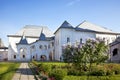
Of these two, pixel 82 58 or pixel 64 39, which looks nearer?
pixel 82 58

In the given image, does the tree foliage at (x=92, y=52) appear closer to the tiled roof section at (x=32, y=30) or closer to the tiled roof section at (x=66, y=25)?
the tiled roof section at (x=66, y=25)

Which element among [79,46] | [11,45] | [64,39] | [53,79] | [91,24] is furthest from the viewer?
[11,45]

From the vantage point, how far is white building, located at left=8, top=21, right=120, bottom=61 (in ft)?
→ 169

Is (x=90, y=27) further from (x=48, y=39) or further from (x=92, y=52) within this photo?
(x=92, y=52)

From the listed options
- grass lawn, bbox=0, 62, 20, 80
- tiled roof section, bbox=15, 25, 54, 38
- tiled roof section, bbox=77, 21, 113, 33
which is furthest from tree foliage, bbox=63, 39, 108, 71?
tiled roof section, bbox=15, 25, 54, 38

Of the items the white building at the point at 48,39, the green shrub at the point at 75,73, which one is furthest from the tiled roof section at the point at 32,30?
the green shrub at the point at 75,73

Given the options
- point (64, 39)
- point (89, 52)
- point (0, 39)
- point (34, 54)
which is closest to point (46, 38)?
point (34, 54)

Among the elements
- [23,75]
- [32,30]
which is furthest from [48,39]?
[23,75]

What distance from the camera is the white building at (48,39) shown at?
169 ft

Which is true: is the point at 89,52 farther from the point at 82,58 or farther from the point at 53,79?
the point at 53,79

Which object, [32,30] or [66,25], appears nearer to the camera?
[66,25]

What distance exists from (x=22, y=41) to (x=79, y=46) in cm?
4859

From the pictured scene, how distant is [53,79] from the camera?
39.0 feet

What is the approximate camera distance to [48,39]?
200ft
